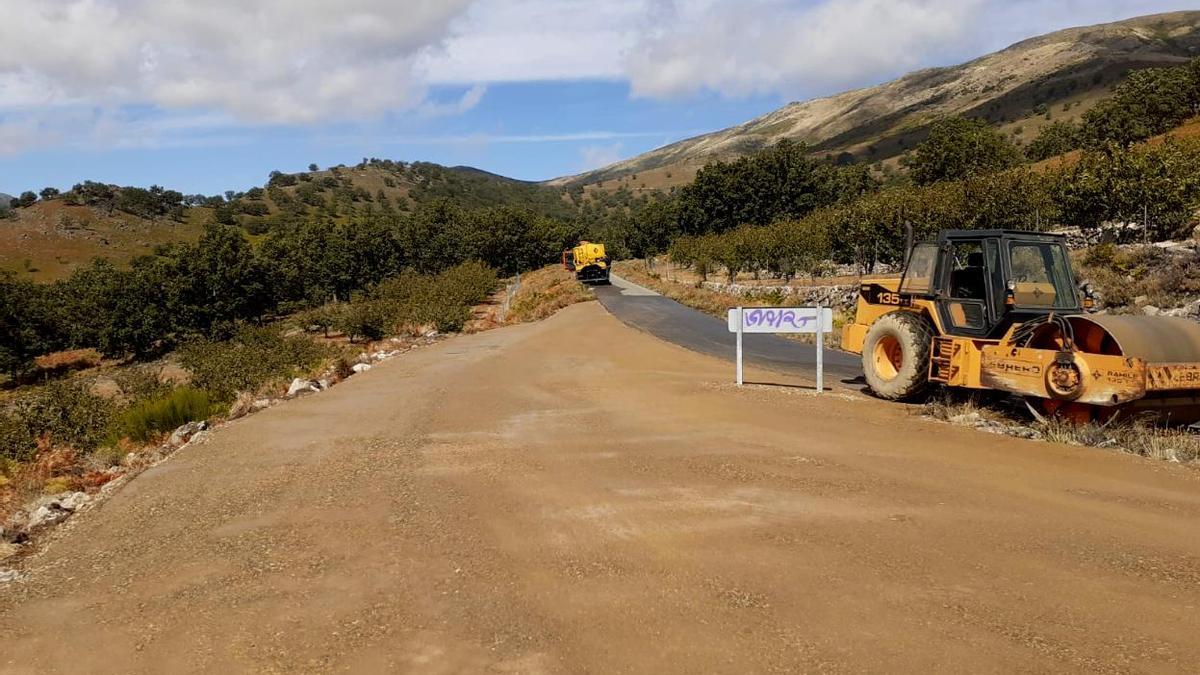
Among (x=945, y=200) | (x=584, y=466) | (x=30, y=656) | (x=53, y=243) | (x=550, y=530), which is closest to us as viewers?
(x=30, y=656)

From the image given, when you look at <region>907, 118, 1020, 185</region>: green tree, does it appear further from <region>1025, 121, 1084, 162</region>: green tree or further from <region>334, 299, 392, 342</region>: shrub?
<region>334, 299, 392, 342</region>: shrub

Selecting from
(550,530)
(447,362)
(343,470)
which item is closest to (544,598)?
(550,530)

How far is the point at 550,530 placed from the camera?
20.4ft

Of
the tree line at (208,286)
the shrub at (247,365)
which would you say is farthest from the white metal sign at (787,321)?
the tree line at (208,286)

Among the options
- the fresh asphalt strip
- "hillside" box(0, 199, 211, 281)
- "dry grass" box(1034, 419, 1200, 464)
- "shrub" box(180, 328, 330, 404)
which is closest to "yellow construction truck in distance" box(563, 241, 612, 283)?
the fresh asphalt strip

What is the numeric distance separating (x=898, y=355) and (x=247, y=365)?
49.7ft

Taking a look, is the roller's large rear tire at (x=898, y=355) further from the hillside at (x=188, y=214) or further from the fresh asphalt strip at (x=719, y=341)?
the hillside at (x=188, y=214)

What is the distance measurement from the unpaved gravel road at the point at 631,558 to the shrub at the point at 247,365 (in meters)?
6.38

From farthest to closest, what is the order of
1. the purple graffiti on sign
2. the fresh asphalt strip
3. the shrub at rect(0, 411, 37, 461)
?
the fresh asphalt strip
the shrub at rect(0, 411, 37, 461)
the purple graffiti on sign

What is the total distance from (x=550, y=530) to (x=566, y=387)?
7.60 metres

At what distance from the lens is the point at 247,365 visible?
1858 centimetres

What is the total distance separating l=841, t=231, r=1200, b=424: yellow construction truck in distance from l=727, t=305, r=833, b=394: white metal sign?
2.34ft

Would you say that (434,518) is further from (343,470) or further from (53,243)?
(53,243)

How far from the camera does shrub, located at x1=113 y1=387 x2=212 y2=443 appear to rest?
12430 mm
